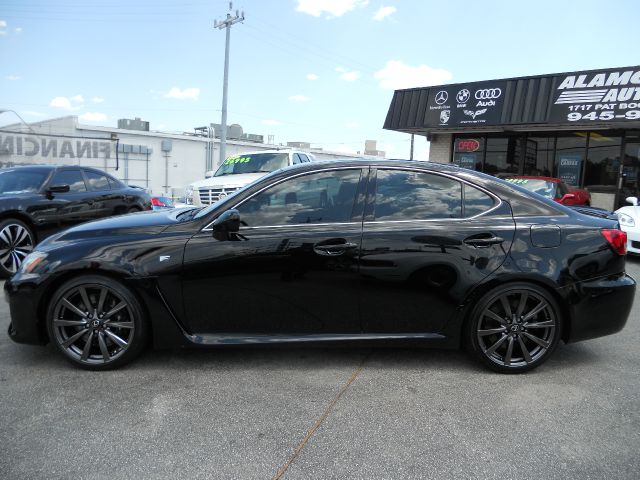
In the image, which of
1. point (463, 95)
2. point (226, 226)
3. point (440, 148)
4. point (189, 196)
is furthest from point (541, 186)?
point (226, 226)

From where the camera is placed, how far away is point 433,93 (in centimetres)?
1639

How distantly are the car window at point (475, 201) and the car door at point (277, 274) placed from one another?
0.78m

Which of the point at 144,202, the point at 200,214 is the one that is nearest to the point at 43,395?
the point at 200,214

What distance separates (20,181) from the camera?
6785mm

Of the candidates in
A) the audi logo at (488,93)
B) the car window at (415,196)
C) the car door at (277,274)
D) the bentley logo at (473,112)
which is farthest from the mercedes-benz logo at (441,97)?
the car door at (277,274)

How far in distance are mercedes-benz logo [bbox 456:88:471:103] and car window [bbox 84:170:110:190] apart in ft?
37.8

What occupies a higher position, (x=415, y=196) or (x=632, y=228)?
(x=415, y=196)

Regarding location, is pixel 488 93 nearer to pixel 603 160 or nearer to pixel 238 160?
pixel 603 160

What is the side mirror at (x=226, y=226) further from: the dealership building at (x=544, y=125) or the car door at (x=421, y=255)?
the dealership building at (x=544, y=125)

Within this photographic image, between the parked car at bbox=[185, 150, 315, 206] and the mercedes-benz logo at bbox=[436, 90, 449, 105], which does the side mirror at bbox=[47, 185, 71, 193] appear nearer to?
the parked car at bbox=[185, 150, 315, 206]

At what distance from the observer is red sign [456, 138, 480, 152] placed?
17219 millimetres

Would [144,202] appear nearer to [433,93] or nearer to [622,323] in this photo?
[622,323]

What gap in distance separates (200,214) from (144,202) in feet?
16.8

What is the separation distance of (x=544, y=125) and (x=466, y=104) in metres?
2.44
